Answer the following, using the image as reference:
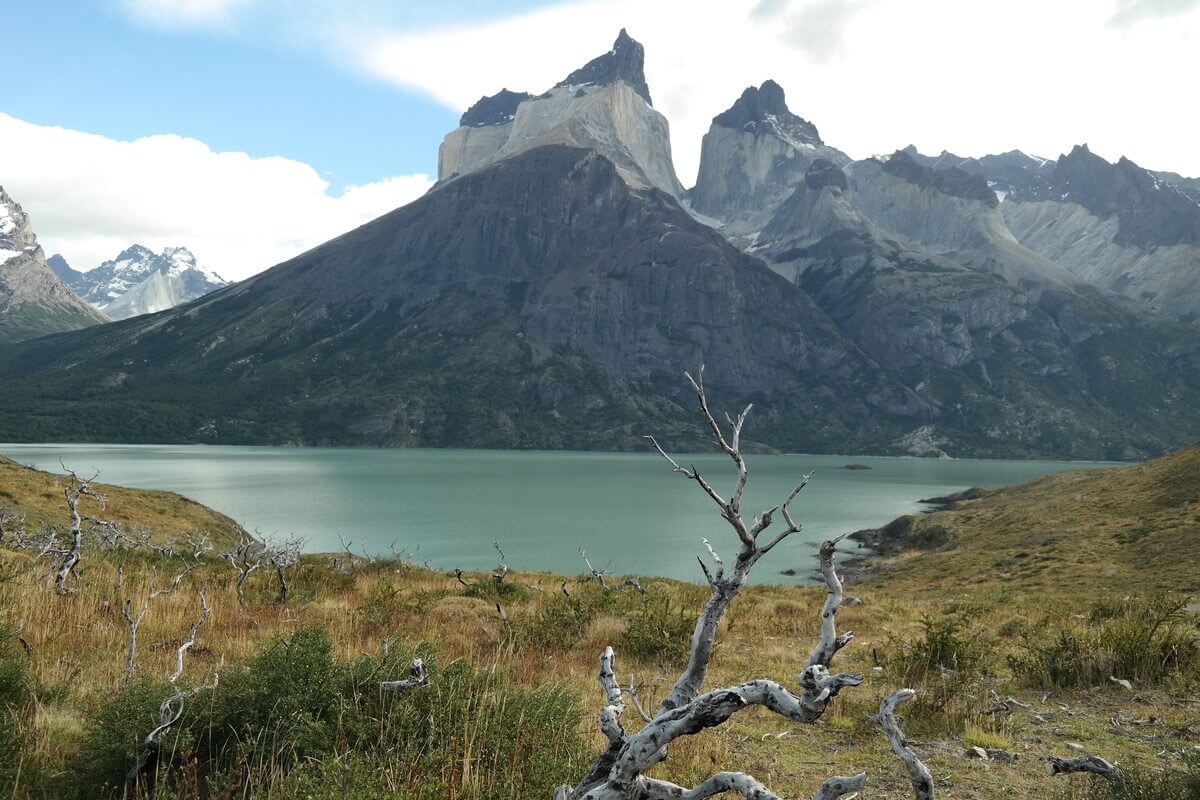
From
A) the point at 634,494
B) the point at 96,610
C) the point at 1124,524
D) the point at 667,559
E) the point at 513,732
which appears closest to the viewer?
the point at 513,732

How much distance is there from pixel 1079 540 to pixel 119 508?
5937 centimetres

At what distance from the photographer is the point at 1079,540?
122 ft

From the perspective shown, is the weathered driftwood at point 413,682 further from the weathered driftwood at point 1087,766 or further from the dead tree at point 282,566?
the dead tree at point 282,566

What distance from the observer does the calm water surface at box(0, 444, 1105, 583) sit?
209ft

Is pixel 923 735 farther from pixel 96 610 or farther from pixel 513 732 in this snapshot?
pixel 96 610

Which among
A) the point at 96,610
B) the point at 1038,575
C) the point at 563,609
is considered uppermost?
the point at 96,610

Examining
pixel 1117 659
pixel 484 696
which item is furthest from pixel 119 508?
pixel 1117 659

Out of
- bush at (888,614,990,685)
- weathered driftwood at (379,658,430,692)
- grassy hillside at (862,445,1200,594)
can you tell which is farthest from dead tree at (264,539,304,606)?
grassy hillside at (862,445,1200,594)

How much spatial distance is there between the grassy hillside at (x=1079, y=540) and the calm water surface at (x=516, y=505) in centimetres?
1224

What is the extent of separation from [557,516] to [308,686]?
3303 inches

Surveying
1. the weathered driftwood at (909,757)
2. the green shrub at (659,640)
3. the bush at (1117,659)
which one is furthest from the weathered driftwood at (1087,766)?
the green shrub at (659,640)

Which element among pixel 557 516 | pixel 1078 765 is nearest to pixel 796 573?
pixel 557 516

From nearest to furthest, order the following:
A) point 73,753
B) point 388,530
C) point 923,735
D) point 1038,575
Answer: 1. point 73,753
2. point 923,735
3. point 1038,575
4. point 388,530

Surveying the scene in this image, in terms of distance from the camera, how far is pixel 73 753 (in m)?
5.48
